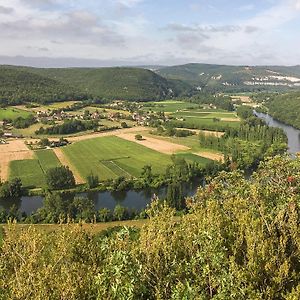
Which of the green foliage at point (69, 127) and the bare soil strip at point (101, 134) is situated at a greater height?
the green foliage at point (69, 127)

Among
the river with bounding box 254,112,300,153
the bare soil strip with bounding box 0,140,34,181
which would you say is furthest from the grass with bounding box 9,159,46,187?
the river with bounding box 254,112,300,153

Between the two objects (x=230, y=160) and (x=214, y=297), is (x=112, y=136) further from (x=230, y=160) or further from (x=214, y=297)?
(x=214, y=297)

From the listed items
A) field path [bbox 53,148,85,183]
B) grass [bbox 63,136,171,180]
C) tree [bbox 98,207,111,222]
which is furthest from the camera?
grass [bbox 63,136,171,180]

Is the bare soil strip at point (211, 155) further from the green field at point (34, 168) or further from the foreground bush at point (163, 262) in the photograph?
the foreground bush at point (163, 262)

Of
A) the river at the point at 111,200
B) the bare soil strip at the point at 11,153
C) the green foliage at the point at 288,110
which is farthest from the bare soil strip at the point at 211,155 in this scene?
the green foliage at the point at 288,110

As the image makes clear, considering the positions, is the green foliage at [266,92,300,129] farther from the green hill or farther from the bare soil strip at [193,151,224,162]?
the green hill

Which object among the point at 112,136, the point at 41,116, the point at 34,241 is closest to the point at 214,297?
the point at 34,241

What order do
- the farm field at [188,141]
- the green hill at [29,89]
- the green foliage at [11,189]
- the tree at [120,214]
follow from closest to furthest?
the tree at [120,214]
the green foliage at [11,189]
the farm field at [188,141]
the green hill at [29,89]
